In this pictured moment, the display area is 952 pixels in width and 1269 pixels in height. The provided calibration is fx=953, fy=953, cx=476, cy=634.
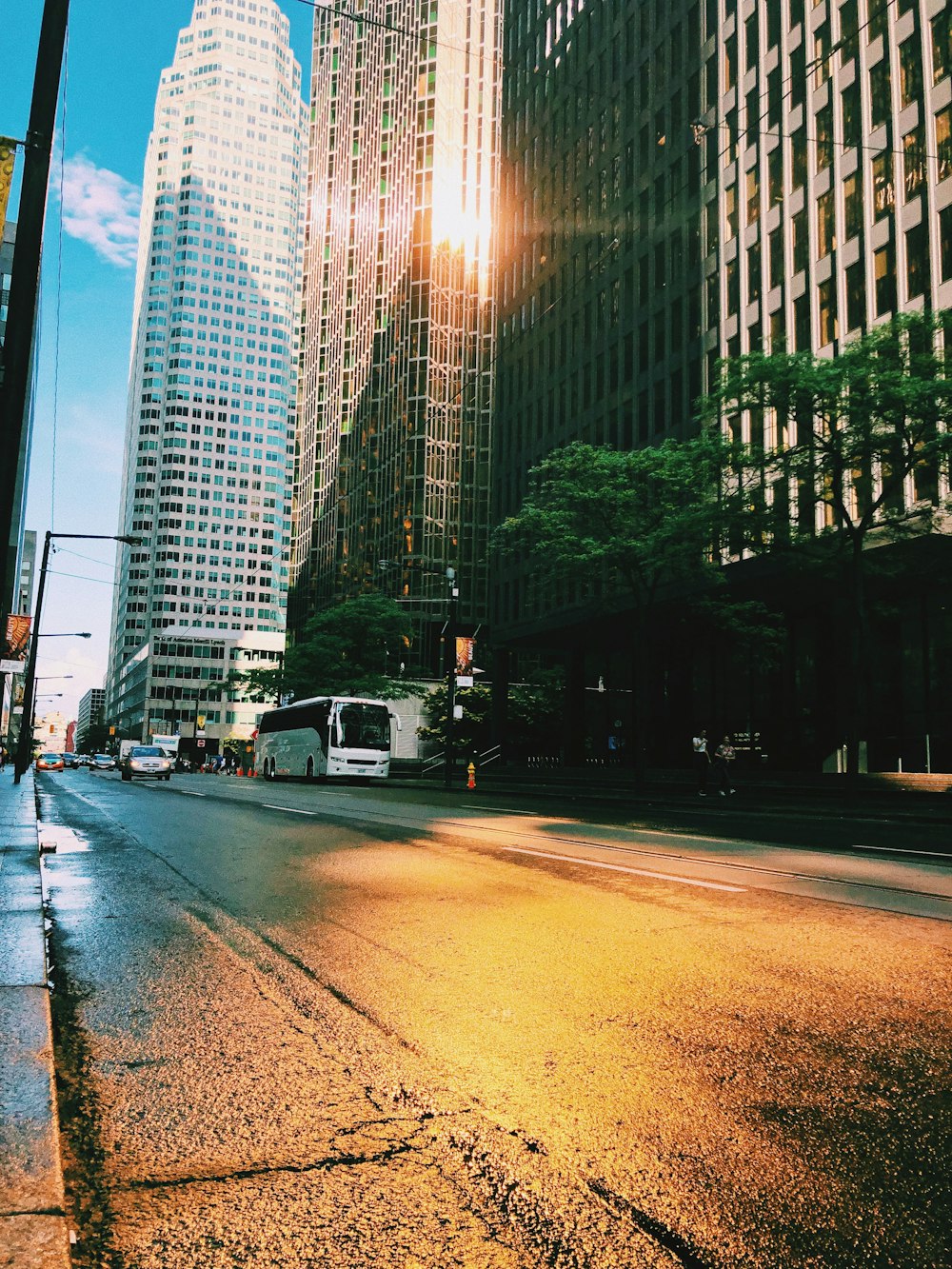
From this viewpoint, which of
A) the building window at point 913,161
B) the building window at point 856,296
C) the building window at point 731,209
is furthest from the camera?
the building window at point 731,209

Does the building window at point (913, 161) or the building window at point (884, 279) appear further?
the building window at point (884, 279)

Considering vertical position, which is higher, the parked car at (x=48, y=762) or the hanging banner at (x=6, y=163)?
the hanging banner at (x=6, y=163)

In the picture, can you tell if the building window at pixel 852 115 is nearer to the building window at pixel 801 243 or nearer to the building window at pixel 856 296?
the building window at pixel 801 243

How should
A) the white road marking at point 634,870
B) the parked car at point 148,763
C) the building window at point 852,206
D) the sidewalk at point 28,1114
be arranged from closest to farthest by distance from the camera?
1. the sidewalk at point 28,1114
2. the white road marking at point 634,870
3. the building window at point 852,206
4. the parked car at point 148,763

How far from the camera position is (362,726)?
38812 millimetres

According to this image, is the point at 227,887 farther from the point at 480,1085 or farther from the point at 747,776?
the point at 747,776

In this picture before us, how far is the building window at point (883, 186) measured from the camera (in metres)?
29.5

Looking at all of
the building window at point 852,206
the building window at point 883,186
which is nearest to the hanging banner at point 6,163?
the building window at point 883,186

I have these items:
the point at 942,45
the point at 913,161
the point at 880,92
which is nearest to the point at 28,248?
the point at 913,161

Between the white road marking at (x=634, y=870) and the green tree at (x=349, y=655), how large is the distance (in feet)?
142

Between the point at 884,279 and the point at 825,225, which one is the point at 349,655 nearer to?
the point at 825,225

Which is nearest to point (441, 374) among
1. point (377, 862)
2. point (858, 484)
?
point (858, 484)

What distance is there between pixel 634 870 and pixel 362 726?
98.5 ft

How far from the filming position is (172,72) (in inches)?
7800
